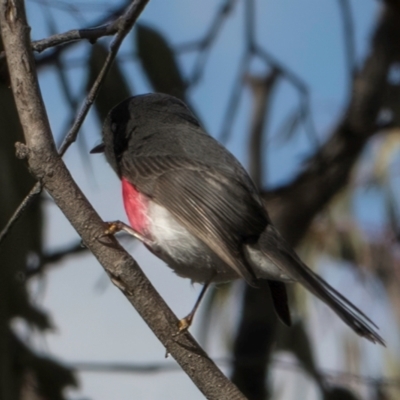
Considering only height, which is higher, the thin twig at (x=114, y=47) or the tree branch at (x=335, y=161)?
the tree branch at (x=335, y=161)

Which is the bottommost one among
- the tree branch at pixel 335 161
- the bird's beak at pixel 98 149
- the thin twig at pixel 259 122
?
the bird's beak at pixel 98 149

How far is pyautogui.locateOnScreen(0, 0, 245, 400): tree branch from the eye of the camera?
1363 mm

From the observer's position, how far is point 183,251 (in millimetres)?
1870

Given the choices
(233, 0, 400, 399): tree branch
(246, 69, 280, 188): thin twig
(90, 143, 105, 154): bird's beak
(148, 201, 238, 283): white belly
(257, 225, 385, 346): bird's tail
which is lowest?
(257, 225, 385, 346): bird's tail

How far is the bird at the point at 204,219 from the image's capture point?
69.2 inches

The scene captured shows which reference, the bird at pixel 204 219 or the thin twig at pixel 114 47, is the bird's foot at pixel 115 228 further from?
the thin twig at pixel 114 47

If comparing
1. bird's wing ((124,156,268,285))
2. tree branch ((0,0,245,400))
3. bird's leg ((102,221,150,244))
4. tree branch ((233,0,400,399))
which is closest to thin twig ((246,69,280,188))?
tree branch ((233,0,400,399))

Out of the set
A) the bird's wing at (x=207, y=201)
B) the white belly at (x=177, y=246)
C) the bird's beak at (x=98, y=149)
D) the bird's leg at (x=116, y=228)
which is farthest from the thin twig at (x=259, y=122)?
the bird's leg at (x=116, y=228)

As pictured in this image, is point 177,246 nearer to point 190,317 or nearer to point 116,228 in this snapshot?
point 190,317

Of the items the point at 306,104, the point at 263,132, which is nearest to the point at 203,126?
the point at 306,104

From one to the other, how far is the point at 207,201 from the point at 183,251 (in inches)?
4.8

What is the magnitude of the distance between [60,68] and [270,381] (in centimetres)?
150

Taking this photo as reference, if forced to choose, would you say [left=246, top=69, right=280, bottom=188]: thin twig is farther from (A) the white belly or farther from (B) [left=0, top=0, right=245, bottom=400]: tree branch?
(B) [left=0, top=0, right=245, bottom=400]: tree branch

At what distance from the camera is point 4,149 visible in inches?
86.1
